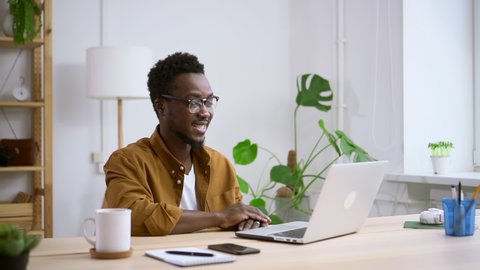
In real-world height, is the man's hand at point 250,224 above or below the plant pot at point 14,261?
below

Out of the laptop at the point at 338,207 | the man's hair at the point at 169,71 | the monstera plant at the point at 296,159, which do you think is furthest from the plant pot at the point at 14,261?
the monstera plant at the point at 296,159

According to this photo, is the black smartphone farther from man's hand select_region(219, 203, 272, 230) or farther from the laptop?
man's hand select_region(219, 203, 272, 230)

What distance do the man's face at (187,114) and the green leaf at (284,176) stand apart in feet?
5.65

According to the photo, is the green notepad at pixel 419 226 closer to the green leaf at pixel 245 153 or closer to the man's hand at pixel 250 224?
the man's hand at pixel 250 224

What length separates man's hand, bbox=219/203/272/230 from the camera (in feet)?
6.40

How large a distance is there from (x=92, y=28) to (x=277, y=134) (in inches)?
57.3

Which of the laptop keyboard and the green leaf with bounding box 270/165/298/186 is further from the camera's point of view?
the green leaf with bounding box 270/165/298/186

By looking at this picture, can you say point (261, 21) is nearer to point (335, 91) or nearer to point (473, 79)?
point (335, 91)

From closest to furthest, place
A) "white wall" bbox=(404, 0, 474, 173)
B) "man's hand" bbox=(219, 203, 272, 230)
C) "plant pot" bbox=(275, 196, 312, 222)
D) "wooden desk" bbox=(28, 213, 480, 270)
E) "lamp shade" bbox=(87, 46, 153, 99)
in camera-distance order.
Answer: "wooden desk" bbox=(28, 213, 480, 270) < "man's hand" bbox=(219, 203, 272, 230) < "lamp shade" bbox=(87, 46, 153, 99) < "white wall" bbox=(404, 0, 474, 173) < "plant pot" bbox=(275, 196, 312, 222)

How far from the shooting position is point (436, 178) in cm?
330

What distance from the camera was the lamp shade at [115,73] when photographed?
353 centimetres

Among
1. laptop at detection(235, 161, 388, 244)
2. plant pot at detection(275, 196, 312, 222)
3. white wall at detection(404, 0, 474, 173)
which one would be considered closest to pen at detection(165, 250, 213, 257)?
laptop at detection(235, 161, 388, 244)

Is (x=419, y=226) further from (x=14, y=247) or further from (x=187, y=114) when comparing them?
(x=14, y=247)

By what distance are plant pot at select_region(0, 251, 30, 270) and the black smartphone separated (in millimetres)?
505
